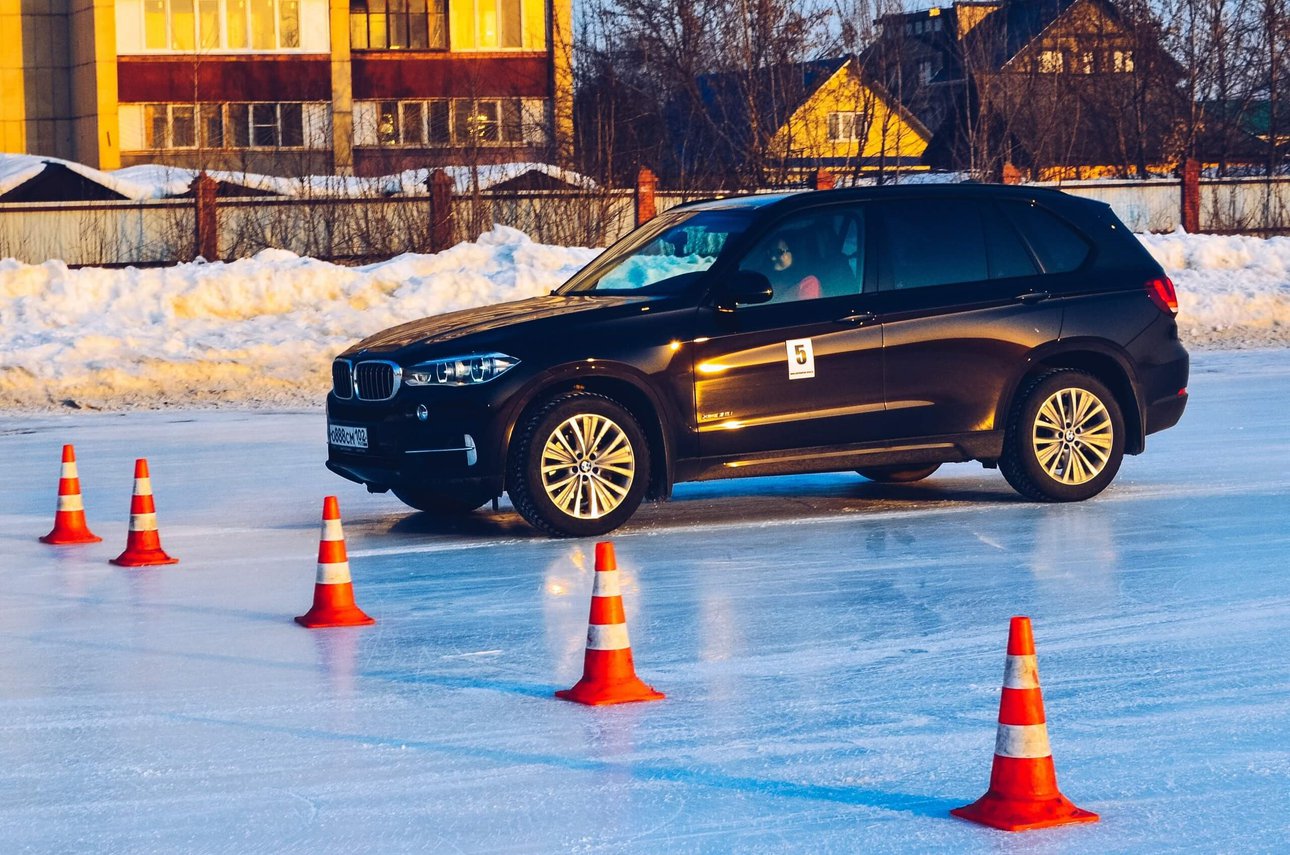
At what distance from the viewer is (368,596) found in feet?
29.9

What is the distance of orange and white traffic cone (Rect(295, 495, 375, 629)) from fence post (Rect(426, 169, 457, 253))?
22.7 metres

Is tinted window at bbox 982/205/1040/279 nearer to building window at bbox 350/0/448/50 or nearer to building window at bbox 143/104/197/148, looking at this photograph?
building window at bbox 143/104/197/148

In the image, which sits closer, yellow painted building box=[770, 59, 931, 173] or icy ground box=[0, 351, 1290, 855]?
icy ground box=[0, 351, 1290, 855]

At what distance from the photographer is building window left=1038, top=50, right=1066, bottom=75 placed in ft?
155

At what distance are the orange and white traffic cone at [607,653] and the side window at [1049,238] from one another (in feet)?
18.7

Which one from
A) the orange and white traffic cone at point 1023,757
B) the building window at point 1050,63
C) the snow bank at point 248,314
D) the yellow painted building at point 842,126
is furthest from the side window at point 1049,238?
the building window at point 1050,63

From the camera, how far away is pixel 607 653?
272 inches

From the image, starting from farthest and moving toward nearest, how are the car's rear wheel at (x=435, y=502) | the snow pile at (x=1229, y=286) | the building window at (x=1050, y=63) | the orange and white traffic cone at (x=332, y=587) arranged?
1. the building window at (x=1050, y=63)
2. the snow pile at (x=1229, y=286)
3. the car's rear wheel at (x=435, y=502)
4. the orange and white traffic cone at (x=332, y=587)

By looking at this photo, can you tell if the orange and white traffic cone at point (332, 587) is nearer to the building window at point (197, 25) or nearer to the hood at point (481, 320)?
the hood at point (481, 320)

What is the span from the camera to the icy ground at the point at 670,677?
5539 mm

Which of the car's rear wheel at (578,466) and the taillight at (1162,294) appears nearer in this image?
the car's rear wheel at (578,466)

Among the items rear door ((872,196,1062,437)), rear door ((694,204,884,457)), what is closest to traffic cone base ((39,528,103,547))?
rear door ((694,204,884,457))

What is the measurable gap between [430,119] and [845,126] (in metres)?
22.8

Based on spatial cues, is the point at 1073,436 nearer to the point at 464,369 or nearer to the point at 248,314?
the point at 464,369
